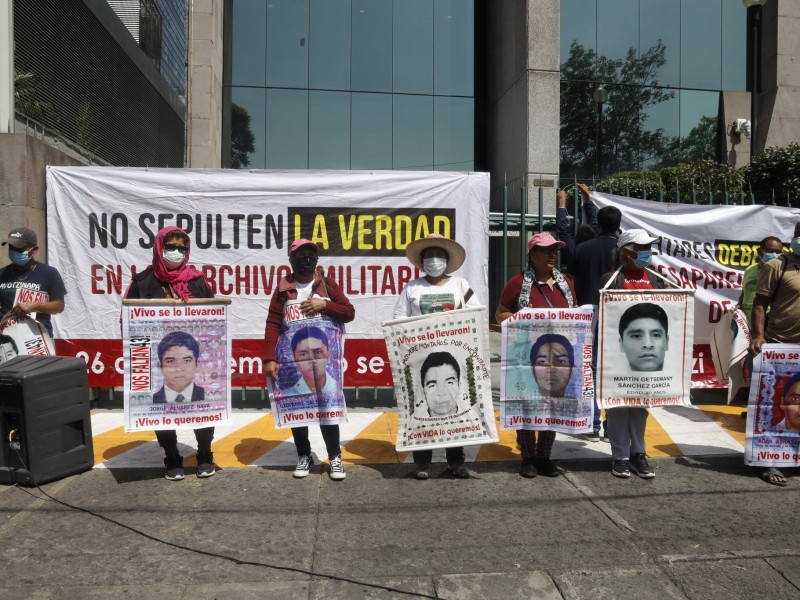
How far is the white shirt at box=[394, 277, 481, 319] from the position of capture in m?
5.15

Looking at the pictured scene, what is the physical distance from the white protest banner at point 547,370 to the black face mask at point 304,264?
153cm

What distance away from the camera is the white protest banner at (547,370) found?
510 centimetres

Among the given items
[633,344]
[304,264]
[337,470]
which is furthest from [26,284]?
[633,344]

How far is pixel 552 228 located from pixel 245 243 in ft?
11.3

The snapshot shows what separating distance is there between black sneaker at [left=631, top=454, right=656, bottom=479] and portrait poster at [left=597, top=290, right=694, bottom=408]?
440 millimetres

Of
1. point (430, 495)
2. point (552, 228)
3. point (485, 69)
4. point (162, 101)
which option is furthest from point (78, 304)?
point (162, 101)

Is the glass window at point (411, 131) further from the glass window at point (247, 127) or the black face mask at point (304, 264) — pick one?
the black face mask at point (304, 264)

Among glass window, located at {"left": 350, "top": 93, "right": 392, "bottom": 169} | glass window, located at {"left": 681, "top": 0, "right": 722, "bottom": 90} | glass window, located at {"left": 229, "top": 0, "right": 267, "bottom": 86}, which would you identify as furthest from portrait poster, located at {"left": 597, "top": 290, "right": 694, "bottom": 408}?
glass window, located at {"left": 681, "top": 0, "right": 722, "bottom": 90}

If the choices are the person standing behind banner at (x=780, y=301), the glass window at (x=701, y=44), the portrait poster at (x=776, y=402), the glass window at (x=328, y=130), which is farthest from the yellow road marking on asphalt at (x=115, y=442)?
the glass window at (x=701, y=44)

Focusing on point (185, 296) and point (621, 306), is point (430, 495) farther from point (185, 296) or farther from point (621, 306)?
point (185, 296)

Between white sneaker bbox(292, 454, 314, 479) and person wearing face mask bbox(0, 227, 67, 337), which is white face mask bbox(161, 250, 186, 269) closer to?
person wearing face mask bbox(0, 227, 67, 337)

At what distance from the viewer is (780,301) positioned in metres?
5.28

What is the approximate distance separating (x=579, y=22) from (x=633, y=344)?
12.5 m

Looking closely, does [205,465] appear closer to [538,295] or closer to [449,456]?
[449,456]
